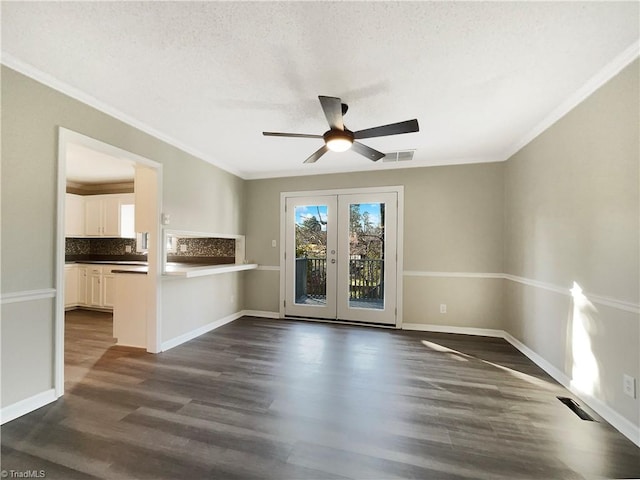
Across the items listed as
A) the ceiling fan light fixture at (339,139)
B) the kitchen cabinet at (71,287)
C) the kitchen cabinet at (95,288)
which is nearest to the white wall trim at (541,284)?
the ceiling fan light fixture at (339,139)

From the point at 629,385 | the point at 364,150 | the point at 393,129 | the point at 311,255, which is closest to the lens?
the point at 629,385

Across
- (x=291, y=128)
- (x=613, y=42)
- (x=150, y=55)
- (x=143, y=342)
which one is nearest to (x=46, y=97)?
(x=150, y=55)

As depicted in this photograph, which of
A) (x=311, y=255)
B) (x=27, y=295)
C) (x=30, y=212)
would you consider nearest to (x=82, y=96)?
(x=30, y=212)

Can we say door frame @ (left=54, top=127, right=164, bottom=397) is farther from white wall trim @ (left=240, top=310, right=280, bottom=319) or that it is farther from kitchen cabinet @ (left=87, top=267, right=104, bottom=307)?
kitchen cabinet @ (left=87, top=267, right=104, bottom=307)

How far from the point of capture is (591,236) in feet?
7.16

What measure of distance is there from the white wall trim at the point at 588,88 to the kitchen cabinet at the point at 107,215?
642cm

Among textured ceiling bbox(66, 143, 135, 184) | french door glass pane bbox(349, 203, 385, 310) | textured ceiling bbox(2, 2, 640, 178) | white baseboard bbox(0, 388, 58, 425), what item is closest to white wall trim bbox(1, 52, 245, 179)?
textured ceiling bbox(2, 2, 640, 178)

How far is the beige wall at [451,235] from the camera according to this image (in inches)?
156

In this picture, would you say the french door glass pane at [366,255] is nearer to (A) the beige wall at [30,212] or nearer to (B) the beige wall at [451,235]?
(B) the beige wall at [451,235]

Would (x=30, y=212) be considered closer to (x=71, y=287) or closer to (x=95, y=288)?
(x=95, y=288)

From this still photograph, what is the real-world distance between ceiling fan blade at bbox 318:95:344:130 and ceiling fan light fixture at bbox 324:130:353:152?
0.05m

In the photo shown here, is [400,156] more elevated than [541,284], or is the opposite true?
[400,156]

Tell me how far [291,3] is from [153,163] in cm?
247

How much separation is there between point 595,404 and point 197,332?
4.18 m
